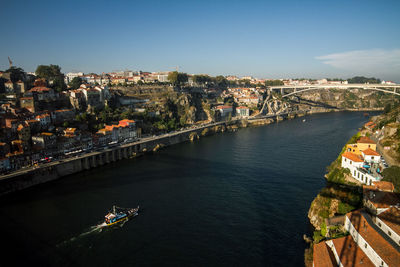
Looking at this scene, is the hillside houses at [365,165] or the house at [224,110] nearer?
the hillside houses at [365,165]

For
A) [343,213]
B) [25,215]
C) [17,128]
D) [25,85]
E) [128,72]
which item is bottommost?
[25,215]

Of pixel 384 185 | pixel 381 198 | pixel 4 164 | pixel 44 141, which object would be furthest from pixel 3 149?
pixel 384 185

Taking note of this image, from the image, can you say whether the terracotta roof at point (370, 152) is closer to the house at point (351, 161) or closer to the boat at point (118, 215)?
the house at point (351, 161)

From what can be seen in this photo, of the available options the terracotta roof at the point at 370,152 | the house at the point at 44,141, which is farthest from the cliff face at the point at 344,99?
the house at the point at 44,141

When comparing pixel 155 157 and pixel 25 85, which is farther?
pixel 25 85

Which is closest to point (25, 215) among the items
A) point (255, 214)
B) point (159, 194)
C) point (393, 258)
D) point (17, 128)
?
point (159, 194)

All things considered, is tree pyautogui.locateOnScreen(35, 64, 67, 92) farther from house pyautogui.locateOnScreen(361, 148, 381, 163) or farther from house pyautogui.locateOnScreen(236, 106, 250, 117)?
house pyautogui.locateOnScreen(361, 148, 381, 163)

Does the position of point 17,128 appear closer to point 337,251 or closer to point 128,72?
point 337,251
